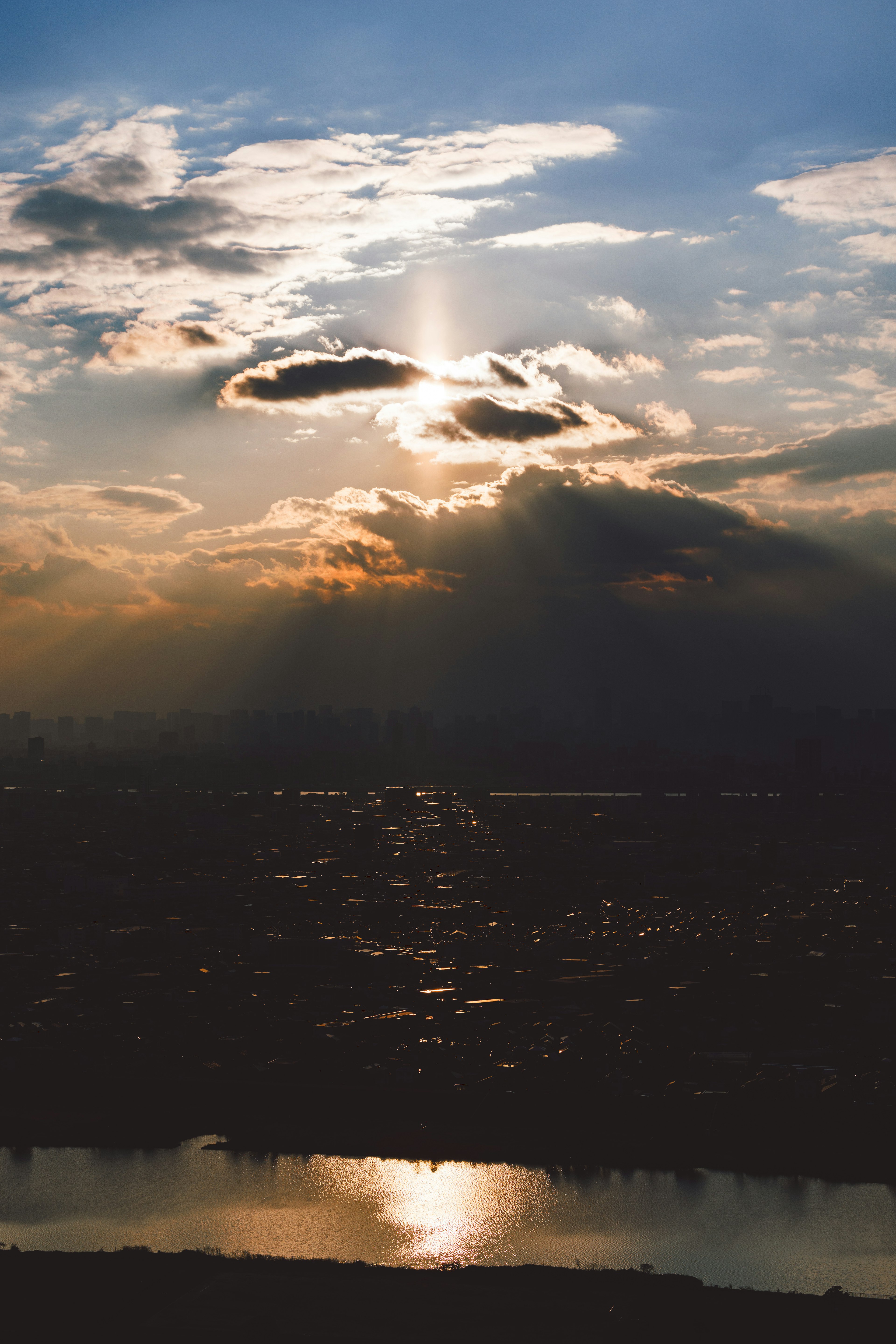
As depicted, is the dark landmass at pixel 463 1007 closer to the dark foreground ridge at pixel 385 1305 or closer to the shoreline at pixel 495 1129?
the shoreline at pixel 495 1129

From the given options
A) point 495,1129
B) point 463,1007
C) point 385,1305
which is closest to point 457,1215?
point 495,1129

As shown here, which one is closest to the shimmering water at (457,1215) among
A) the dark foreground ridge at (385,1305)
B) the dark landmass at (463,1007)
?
the dark landmass at (463,1007)

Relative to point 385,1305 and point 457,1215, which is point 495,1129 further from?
point 385,1305

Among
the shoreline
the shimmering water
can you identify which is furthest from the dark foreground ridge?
the shoreline

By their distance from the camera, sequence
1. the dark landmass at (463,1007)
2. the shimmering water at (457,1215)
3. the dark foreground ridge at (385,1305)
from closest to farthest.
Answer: the dark foreground ridge at (385,1305), the shimmering water at (457,1215), the dark landmass at (463,1007)

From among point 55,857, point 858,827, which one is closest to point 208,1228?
point 55,857

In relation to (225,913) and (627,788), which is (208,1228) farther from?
(627,788)
